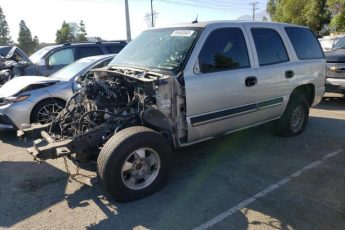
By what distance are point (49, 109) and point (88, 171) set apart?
2327 millimetres

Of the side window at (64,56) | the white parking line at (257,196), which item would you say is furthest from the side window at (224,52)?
the side window at (64,56)

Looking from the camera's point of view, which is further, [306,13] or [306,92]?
[306,13]

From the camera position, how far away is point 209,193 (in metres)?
3.97

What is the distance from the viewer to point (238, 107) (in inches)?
186

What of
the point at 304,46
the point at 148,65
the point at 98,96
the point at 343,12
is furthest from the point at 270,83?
the point at 343,12

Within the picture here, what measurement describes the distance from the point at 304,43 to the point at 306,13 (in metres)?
31.8

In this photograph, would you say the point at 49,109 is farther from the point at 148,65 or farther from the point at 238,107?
the point at 238,107

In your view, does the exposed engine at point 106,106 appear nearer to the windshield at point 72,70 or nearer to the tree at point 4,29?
the windshield at point 72,70

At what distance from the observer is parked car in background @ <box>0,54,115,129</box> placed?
6.04 meters

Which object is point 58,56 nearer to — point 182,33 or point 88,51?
point 88,51

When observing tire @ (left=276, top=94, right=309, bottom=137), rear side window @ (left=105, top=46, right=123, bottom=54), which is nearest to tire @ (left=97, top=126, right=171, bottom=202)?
tire @ (left=276, top=94, right=309, bottom=137)

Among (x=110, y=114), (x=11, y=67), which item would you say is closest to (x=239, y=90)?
(x=110, y=114)

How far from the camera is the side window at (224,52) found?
14.3 ft

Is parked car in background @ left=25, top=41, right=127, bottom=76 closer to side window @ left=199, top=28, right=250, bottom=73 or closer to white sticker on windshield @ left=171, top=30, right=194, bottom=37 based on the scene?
white sticker on windshield @ left=171, top=30, right=194, bottom=37
